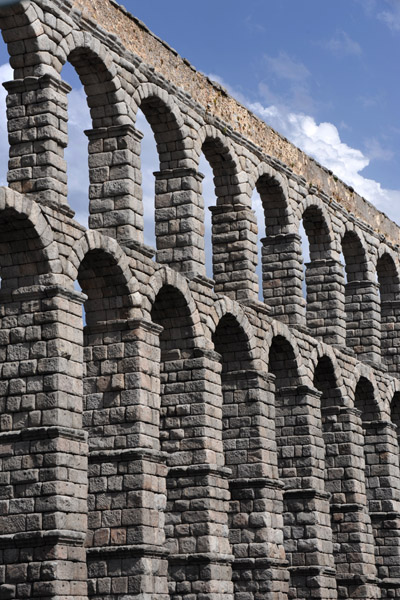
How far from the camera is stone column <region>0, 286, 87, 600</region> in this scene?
2147 centimetres

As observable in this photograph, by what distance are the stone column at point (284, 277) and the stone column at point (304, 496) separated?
6.65 ft

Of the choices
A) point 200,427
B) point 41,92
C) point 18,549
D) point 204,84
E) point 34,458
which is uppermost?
point 204,84

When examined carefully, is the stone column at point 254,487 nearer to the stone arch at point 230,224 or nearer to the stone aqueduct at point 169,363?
the stone aqueduct at point 169,363

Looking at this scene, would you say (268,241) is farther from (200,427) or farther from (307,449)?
(200,427)

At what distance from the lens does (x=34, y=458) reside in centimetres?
2200

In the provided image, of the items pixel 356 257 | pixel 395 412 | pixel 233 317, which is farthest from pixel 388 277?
pixel 233 317

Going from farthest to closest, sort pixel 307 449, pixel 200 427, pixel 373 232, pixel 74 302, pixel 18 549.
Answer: pixel 373 232
pixel 307 449
pixel 200 427
pixel 74 302
pixel 18 549

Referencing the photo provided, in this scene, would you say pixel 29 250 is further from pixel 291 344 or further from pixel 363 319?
pixel 363 319

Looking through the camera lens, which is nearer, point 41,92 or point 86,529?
point 86,529

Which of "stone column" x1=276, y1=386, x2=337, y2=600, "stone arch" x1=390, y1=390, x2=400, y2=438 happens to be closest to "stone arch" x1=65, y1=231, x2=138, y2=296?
"stone column" x1=276, y1=386, x2=337, y2=600

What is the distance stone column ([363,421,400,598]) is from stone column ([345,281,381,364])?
7.39ft

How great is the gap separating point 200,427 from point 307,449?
5.94 m

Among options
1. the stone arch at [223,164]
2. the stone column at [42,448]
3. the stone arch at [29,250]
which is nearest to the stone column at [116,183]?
A: the stone arch at [29,250]

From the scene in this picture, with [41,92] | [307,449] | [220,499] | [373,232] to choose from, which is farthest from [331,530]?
[41,92]
